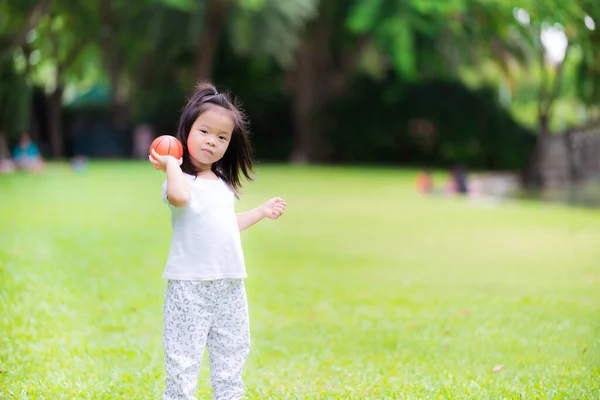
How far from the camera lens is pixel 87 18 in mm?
31297

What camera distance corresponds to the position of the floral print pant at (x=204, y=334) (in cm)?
375

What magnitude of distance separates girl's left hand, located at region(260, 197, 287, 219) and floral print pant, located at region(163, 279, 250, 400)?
0.32 meters

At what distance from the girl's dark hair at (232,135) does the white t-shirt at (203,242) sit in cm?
18

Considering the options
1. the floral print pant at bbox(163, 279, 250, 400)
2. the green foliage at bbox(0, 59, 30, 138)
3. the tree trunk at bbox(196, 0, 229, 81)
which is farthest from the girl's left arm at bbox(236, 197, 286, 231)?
the tree trunk at bbox(196, 0, 229, 81)

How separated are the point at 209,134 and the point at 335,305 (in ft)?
11.5

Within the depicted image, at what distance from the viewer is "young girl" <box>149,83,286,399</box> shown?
12.3 feet

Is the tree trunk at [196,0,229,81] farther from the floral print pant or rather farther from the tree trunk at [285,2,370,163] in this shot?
the floral print pant

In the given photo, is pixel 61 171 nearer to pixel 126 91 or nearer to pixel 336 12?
pixel 336 12

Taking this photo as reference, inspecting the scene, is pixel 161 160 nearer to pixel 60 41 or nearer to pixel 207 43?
pixel 207 43

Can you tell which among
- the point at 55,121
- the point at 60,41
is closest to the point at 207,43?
the point at 55,121

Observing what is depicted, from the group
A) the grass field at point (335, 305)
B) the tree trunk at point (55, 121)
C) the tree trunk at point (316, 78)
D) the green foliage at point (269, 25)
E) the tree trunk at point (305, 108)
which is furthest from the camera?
the tree trunk at point (55, 121)

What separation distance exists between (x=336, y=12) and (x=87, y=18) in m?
8.37

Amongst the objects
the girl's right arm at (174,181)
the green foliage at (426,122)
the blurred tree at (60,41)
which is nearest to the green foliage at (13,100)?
the blurred tree at (60,41)

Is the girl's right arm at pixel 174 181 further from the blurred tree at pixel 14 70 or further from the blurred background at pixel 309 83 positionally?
the blurred tree at pixel 14 70
